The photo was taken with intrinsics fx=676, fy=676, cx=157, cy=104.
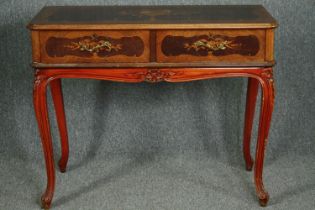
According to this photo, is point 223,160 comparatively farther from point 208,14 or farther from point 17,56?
point 17,56

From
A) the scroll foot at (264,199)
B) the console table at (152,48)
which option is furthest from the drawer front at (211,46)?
the scroll foot at (264,199)

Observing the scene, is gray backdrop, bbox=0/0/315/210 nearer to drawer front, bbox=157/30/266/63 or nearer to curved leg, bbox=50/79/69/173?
curved leg, bbox=50/79/69/173

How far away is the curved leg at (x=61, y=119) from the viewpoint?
7.93 ft

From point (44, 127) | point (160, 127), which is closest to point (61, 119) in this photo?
point (44, 127)

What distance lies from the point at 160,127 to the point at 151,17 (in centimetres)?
68

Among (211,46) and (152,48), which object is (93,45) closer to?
(152,48)

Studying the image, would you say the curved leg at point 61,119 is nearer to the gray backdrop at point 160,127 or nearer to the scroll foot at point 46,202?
the gray backdrop at point 160,127

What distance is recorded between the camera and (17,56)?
2.56 meters

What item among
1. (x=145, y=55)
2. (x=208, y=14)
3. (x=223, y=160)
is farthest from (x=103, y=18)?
(x=223, y=160)

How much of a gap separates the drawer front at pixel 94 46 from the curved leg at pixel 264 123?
375 mm

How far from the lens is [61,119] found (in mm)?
2471

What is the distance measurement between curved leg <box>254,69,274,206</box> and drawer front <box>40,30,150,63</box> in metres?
0.38

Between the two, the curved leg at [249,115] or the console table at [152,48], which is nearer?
the console table at [152,48]

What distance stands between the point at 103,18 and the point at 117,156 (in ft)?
2.46
